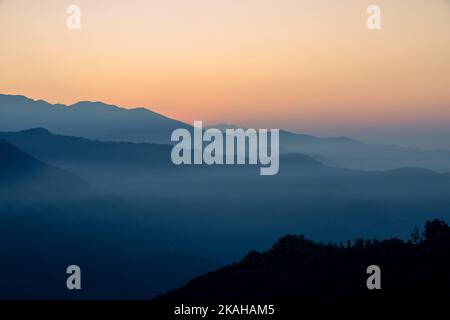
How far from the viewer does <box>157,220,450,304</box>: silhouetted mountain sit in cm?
1008

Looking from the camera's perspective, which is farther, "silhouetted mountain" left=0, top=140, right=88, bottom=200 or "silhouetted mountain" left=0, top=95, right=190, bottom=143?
"silhouetted mountain" left=0, top=140, right=88, bottom=200

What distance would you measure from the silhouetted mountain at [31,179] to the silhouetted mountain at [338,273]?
14.3 meters

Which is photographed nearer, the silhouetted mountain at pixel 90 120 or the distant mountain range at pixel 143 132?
the distant mountain range at pixel 143 132

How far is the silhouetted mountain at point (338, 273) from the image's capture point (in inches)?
397

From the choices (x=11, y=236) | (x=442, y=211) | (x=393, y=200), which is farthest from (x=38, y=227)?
(x=442, y=211)

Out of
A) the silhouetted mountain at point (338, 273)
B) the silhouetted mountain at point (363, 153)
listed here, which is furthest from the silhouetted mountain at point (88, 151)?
the silhouetted mountain at point (338, 273)

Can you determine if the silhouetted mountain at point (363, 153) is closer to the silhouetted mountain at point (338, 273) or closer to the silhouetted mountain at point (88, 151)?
the silhouetted mountain at point (338, 273)

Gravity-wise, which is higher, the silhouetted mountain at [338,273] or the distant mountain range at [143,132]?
the distant mountain range at [143,132]

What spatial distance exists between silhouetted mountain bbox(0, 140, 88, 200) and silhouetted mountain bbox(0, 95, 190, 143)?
1.83m

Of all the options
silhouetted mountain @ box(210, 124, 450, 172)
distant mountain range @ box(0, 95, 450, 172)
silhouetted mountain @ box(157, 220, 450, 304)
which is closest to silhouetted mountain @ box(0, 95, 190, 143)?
distant mountain range @ box(0, 95, 450, 172)

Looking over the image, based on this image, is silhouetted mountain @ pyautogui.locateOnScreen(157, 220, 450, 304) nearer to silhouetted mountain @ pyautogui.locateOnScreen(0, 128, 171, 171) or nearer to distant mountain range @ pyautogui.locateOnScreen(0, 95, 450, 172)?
distant mountain range @ pyautogui.locateOnScreen(0, 95, 450, 172)

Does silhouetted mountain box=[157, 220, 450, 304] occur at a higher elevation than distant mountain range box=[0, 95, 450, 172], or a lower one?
lower

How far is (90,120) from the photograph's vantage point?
25641mm

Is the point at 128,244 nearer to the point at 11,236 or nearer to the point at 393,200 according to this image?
the point at 11,236
